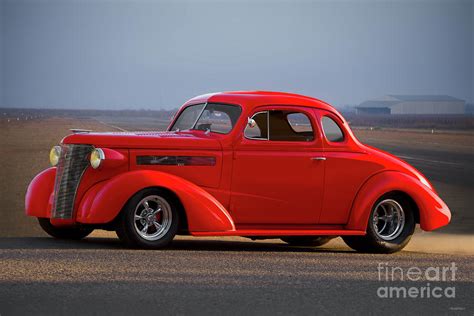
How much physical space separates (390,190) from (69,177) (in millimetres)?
3858

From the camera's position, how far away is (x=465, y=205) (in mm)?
39125

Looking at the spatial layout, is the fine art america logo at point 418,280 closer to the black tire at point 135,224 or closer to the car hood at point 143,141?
the black tire at point 135,224

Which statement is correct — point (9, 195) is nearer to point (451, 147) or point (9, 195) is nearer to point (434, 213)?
point (434, 213)

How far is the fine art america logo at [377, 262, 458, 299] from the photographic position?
29.0 feet

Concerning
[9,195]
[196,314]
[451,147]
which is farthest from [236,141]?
[451,147]

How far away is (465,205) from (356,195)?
2774 centimetres

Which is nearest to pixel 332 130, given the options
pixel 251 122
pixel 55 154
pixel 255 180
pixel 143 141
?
pixel 251 122

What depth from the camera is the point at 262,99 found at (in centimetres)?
1235

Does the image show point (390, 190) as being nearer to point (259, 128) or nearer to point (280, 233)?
point (280, 233)

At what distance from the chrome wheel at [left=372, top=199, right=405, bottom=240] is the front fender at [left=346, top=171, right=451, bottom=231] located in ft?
0.78

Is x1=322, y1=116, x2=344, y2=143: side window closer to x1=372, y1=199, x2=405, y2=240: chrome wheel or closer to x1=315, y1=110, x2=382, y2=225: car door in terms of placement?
x1=315, y1=110, x2=382, y2=225: car door

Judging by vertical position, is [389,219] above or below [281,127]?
below

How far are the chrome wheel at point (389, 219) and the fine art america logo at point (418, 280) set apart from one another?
1411 millimetres

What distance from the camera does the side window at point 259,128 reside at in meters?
12.0
